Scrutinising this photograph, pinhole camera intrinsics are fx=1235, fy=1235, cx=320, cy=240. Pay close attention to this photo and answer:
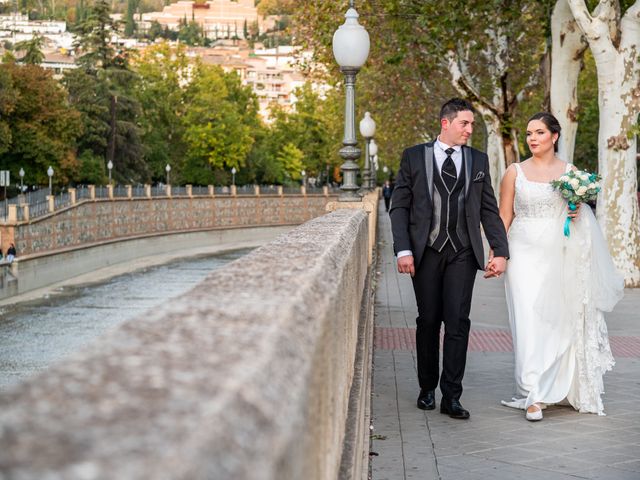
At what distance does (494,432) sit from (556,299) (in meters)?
1.20

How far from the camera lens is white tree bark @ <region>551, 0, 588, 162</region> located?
2075cm

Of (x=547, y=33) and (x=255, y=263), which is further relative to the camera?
(x=547, y=33)

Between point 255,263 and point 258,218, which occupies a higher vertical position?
point 255,263

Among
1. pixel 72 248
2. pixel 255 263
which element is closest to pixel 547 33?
→ pixel 255 263

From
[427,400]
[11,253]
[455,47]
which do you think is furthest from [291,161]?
[427,400]

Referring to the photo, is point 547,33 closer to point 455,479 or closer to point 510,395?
point 510,395

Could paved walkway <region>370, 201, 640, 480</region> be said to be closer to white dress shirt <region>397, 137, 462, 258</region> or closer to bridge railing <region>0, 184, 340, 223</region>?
white dress shirt <region>397, 137, 462, 258</region>

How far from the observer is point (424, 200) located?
7758 millimetres

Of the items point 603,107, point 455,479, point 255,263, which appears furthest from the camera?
point 603,107

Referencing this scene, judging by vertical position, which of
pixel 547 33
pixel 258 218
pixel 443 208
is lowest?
pixel 258 218

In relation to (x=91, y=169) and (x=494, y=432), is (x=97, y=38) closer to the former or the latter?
(x=91, y=169)

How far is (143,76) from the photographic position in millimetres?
109062

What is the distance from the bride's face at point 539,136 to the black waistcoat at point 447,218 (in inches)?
27.0

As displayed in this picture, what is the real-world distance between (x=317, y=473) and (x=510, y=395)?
20.2 feet
